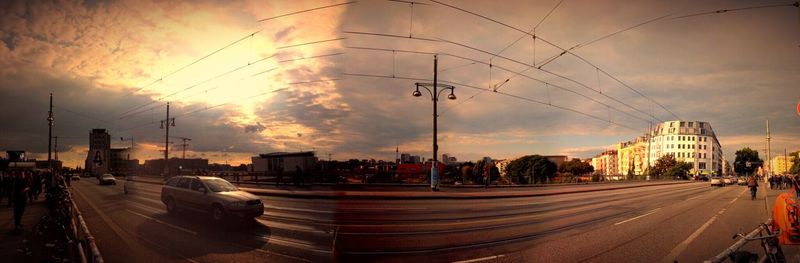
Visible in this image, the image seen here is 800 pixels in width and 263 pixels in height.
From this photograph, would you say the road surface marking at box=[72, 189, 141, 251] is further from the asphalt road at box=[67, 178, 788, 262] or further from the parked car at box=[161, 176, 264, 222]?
the parked car at box=[161, 176, 264, 222]

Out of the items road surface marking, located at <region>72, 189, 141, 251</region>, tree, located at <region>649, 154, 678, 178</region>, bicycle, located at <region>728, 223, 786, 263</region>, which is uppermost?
road surface marking, located at <region>72, 189, 141, 251</region>

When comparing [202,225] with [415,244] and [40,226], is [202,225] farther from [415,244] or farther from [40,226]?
[40,226]

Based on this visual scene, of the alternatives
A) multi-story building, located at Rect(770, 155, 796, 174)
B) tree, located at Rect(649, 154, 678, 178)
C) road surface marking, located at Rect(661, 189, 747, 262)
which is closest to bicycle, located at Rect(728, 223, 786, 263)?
road surface marking, located at Rect(661, 189, 747, 262)

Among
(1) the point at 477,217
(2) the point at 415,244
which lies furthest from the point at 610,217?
(2) the point at 415,244

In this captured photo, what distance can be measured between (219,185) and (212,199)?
0.54 feet

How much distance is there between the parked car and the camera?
372 cm

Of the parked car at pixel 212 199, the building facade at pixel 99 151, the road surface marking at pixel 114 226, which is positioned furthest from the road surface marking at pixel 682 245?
the building facade at pixel 99 151

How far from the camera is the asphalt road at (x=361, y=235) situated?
3.52 meters

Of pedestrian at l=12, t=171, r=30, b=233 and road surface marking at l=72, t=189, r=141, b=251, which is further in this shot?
pedestrian at l=12, t=171, r=30, b=233

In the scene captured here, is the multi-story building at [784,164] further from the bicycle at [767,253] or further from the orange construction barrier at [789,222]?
the bicycle at [767,253]

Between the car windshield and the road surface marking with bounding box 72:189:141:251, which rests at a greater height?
the car windshield

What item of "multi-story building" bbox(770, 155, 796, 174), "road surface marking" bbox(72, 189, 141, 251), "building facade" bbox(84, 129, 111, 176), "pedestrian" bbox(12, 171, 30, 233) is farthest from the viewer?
"multi-story building" bbox(770, 155, 796, 174)

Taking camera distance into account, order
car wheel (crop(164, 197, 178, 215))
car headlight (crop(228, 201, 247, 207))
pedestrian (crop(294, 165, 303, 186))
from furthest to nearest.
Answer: pedestrian (crop(294, 165, 303, 186))
car wheel (crop(164, 197, 178, 215))
car headlight (crop(228, 201, 247, 207))

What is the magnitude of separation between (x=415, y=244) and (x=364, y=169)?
5.51 ft
